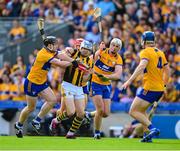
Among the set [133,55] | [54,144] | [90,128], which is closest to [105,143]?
[54,144]

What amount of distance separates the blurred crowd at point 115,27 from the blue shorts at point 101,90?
4.45m

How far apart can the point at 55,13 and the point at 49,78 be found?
13.6 feet

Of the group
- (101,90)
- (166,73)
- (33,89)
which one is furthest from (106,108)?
(166,73)

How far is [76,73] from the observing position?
19.9 m

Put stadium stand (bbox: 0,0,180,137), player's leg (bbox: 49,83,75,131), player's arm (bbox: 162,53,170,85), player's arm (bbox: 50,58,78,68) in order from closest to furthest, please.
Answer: player's arm (bbox: 162,53,170,85), player's arm (bbox: 50,58,78,68), player's leg (bbox: 49,83,75,131), stadium stand (bbox: 0,0,180,137)

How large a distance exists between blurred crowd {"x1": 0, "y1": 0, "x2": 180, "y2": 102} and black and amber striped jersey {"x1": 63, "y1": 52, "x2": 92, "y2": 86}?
498 centimetres

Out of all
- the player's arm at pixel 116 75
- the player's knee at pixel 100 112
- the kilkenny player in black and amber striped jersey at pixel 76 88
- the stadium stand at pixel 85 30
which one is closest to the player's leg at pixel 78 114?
the kilkenny player in black and amber striped jersey at pixel 76 88

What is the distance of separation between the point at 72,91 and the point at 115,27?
8.56 metres

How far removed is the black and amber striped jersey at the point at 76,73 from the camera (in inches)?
780

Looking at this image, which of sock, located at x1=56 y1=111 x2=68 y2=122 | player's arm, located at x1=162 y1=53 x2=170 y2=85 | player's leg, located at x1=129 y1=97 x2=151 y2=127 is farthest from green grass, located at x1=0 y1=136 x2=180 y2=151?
player's arm, located at x1=162 y1=53 x2=170 y2=85

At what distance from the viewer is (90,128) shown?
23.4 m

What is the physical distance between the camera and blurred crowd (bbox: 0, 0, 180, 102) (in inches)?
1015

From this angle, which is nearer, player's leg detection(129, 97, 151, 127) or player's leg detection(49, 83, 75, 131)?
player's leg detection(129, 97, 151, 127)

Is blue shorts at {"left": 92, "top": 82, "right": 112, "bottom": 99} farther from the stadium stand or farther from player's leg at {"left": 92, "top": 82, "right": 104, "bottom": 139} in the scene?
the stadium stand
